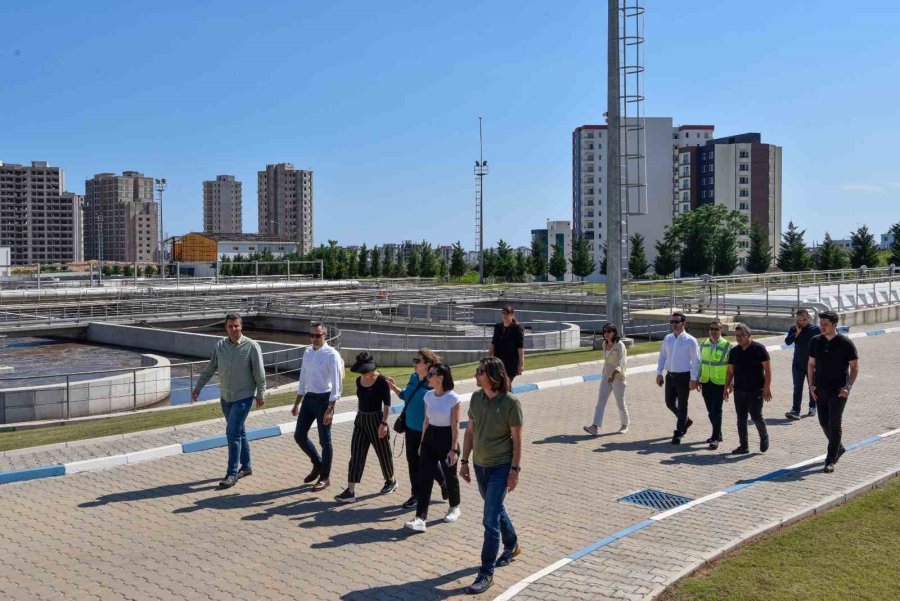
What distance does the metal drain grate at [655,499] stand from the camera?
8.81 m

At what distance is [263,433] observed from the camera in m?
12.1

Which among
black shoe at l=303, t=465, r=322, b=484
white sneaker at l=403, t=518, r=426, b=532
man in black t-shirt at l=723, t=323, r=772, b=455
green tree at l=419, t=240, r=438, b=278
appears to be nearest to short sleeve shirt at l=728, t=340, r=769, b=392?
man in black t-shirt at l=723, t=323, r=772, b=455

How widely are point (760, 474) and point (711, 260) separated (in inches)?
2696

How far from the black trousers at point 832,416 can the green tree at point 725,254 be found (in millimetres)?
65937

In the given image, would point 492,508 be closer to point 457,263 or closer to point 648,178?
point 457,263

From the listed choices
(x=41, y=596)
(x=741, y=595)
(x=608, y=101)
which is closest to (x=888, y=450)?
(x=741, y=595)

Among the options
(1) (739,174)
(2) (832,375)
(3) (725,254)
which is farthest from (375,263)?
(2) (832,375)

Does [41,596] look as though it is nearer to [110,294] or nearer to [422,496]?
[422,496]

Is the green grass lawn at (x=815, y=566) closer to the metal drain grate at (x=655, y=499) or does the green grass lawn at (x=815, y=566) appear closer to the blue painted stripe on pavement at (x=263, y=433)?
the metal drain grate at (x=655, y=499)

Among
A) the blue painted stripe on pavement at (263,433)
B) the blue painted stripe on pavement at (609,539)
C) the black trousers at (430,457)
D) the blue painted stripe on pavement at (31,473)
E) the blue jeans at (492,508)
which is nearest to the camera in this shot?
the blue jeans at (492,508)

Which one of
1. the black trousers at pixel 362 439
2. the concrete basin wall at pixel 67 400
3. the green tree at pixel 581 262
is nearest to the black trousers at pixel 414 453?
the black trousers at pixel 362 439

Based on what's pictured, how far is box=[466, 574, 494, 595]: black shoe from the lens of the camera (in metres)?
6.49

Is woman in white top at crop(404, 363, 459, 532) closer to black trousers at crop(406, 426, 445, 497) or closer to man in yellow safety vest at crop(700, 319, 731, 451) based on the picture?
black trousers at crop(406, 426, 445, 497)

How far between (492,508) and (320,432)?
3200mm
